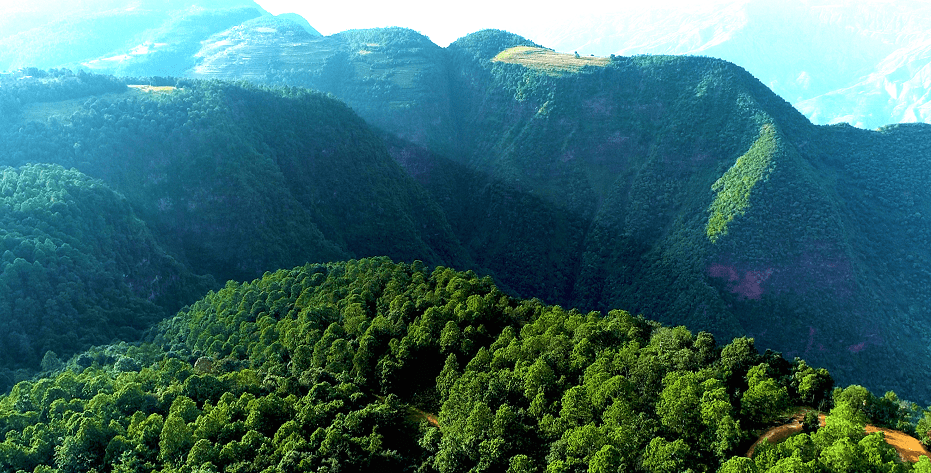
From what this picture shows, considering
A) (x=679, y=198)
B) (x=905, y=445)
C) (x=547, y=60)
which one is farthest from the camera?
(x=547, y=60)

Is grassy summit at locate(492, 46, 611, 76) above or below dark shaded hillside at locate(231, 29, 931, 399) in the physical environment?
above

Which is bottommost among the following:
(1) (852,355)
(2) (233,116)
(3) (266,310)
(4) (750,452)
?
(1) (852,355)

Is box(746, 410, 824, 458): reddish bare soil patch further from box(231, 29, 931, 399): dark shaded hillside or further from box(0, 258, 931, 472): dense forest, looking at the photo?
box(231, 29, 931, 399): dark shaded hillside

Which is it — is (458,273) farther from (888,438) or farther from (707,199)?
(707,199)

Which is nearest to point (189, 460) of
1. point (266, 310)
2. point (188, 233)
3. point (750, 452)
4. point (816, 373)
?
point (266, 310)

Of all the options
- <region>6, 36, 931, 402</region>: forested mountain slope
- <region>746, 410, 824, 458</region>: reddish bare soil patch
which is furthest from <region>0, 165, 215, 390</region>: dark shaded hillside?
<region>746, 410, 824, 458</region>: reddish bare soil patch

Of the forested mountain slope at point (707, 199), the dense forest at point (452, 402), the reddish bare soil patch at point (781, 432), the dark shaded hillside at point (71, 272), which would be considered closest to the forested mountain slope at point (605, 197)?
the forested mountain slope at point (707, 199)

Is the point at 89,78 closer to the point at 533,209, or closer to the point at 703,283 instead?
the point at 533,209

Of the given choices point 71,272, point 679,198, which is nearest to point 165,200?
point 71,272

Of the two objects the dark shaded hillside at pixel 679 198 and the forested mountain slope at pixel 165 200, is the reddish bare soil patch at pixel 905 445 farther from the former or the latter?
the forested mountain slope at pixel 165 200
